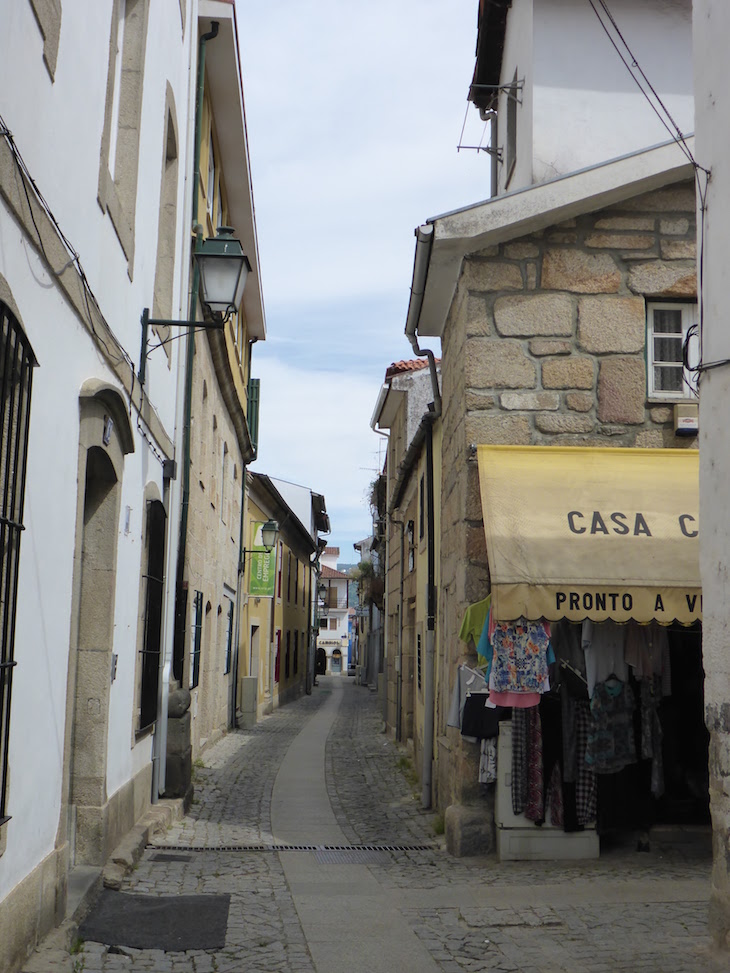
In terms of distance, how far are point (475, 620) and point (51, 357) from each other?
4090 millimetres

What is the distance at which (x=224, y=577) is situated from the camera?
18203 millimetres

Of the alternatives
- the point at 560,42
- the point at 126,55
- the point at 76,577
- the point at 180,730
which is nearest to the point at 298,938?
the point at 76,577

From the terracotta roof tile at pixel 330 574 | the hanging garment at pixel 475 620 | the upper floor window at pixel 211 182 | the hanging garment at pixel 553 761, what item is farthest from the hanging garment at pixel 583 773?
the terracotta roof tile at pixel 330 574

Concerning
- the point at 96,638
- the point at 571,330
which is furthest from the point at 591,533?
the point at 96,638

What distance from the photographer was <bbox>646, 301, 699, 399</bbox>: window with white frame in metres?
8.66

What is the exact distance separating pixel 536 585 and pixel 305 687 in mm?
33407

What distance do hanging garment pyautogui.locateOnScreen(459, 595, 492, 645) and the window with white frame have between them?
7.47ft

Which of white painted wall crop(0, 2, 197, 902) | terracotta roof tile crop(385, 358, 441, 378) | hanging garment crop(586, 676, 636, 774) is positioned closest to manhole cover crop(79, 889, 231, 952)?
white painted wall crop(0, 2, 197, 902)

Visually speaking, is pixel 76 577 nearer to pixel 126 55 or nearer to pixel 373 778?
pixel 126 55

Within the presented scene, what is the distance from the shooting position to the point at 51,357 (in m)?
5.08

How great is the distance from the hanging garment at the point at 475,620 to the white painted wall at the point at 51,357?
257cm

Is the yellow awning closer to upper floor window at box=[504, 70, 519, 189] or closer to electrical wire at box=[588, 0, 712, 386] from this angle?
electrical wire at box=[588, 0, 712, 386]

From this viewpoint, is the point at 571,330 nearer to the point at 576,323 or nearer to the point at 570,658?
the point at 576,323

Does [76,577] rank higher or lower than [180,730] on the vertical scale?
higher
